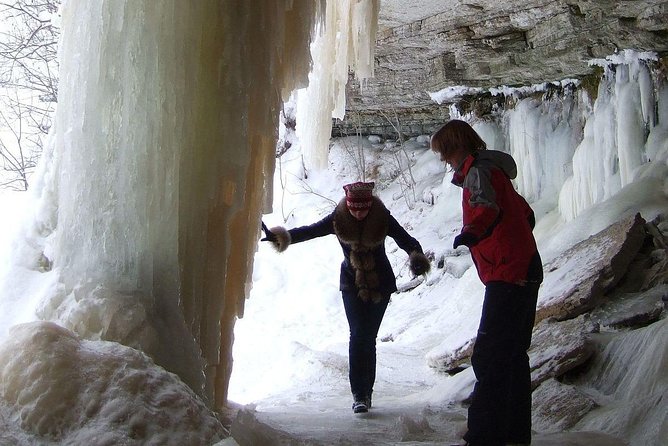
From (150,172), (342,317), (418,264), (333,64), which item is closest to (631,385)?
(418,264)

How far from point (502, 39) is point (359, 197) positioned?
14.8 ft

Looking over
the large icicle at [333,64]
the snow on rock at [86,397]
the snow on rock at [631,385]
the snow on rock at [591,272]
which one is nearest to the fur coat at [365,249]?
the snow on rock at [631,385]

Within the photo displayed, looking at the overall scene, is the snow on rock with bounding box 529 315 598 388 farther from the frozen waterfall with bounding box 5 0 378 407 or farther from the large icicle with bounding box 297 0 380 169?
the large icicle with bounding box 297 0 380 169

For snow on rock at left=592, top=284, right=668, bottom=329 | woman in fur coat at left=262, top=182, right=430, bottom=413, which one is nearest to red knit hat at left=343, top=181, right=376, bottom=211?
woman in fur coat at left=262, top=182, right=430, bottom=413

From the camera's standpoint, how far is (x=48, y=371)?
2146mm

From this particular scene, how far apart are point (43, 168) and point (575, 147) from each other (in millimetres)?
7273

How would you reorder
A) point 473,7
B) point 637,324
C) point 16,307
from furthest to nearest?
1. point 473,7
2. point 637,324
3. point 16,307

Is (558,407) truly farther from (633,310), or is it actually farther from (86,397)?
(86,397)

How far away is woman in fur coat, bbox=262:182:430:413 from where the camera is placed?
402cm

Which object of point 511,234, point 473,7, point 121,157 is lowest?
point 511,234

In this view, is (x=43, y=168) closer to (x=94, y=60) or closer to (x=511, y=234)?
(x=94, y=60)

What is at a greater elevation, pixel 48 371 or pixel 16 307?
pixel 16 307

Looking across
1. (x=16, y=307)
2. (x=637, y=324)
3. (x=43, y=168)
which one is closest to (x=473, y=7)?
(x=637, y=324)

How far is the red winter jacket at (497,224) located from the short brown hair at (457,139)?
0.09 meters
